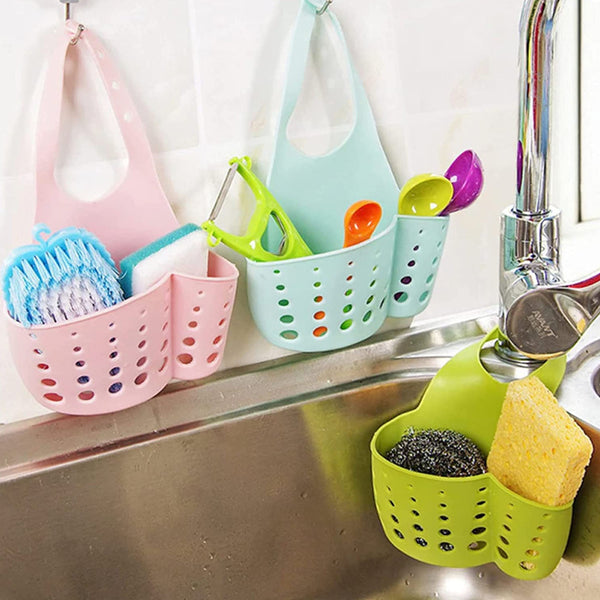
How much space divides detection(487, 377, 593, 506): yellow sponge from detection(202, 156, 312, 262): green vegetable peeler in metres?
0.23

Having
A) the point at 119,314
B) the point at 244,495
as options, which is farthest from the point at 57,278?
the point at 244,495

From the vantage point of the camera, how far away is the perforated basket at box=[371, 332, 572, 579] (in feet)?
2.22

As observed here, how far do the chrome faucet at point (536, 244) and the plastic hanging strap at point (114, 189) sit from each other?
1.01 ft

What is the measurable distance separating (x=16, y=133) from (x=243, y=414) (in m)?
0.33

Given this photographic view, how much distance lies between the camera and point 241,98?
0.76 m

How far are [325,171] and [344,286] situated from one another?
12cm

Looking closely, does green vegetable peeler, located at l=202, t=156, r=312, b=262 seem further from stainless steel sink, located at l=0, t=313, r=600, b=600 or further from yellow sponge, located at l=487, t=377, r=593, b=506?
yellow sponge, located at l=487, t=377, r=593, b=506

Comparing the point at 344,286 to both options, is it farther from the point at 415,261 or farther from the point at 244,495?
the point at 244,495

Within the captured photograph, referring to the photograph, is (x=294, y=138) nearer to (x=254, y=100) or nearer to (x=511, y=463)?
(x=254, y=100)

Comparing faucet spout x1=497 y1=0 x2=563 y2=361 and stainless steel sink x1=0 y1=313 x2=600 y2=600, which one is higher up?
faucet spout x1=497 y1=0 x2=563 y2=361

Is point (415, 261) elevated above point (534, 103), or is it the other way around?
point (534, 103)

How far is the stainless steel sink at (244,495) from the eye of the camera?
0.73m

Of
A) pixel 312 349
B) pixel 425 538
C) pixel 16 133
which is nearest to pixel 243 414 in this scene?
pixel 312 349

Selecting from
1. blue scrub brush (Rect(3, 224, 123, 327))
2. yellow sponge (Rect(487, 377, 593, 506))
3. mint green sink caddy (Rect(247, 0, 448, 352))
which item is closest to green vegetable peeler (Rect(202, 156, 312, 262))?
mint green sink caddy (Rect(247, 0, 448, 352))
